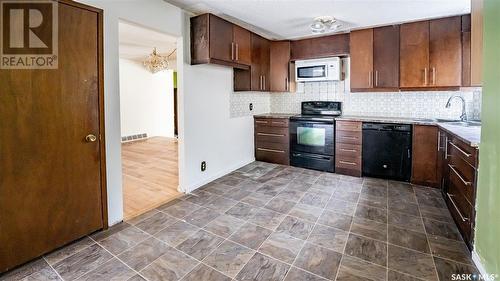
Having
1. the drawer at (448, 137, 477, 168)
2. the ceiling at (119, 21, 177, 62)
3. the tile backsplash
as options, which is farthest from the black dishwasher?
the ceiling at (119, 21, 177, 62)

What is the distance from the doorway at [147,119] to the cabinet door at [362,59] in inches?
105

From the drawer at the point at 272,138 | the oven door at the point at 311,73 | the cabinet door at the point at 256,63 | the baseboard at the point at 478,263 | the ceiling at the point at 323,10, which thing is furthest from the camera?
the drawer at the point at 272,138

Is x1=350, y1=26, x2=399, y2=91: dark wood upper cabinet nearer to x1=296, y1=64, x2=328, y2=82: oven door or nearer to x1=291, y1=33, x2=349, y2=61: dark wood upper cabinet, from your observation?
x1=291, y1=33, x2=349, y2=61: dark wood upper cabinet

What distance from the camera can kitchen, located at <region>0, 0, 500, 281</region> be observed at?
5.92 feet

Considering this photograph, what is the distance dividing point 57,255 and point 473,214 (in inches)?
123

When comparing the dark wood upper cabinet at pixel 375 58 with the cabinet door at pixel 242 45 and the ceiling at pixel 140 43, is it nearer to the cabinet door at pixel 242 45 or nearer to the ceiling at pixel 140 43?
the cabinet door at pixel 242 45

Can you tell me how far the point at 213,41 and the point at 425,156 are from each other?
3112mm

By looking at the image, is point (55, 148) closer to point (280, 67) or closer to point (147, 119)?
point (280, 67)

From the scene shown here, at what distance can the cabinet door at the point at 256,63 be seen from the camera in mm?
4133

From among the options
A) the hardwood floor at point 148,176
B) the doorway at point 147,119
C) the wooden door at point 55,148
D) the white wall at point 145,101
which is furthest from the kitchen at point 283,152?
the white wall at point 145,101

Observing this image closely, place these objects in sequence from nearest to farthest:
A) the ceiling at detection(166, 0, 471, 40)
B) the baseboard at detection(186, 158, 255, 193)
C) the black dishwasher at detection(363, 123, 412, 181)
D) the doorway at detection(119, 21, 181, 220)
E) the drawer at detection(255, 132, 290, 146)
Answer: the ceiling at detection(166, 0, 471, 40) < the doorway at detection(119, 21, 181, 220) < the baseboard at detection(186, 158, 255, 193) < the black dishwasher at detection(363, 123, 412, 181) < the drawer at detection(255, 132, 290, 146)

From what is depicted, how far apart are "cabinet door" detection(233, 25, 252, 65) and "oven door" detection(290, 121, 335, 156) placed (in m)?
1.36

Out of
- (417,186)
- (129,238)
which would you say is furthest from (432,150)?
(129,238)

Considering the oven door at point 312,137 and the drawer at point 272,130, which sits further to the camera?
the drawer at point 272,130
